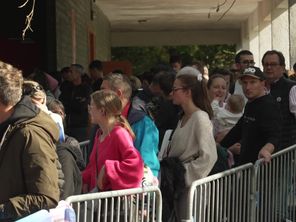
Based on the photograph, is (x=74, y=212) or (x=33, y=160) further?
(x=74, y=212)

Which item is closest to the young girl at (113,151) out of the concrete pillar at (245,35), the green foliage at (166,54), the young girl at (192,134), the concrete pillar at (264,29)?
the young girl at (192,134)

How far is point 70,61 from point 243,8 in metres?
11.2

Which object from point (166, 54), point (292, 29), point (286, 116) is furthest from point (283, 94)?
point (166, 54)

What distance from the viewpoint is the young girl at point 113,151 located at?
519 cm

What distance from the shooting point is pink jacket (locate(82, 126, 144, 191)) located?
5.17 meters

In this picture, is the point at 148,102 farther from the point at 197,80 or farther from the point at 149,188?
the point at 149,188

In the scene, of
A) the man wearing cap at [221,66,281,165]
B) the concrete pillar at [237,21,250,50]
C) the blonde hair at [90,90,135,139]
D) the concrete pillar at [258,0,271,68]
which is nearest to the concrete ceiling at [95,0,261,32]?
→ the concrete pillar at [237,21,250,50]

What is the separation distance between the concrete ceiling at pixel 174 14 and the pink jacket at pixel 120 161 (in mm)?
13327

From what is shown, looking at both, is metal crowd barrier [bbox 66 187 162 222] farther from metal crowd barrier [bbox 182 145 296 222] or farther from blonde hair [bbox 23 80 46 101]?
blonde hair [bbox 23 80 46 101]

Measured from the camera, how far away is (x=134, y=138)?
5.52m

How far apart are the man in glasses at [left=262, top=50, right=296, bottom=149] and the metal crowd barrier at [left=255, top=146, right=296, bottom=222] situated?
320mm

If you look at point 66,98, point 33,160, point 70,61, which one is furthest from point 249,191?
point 70,61

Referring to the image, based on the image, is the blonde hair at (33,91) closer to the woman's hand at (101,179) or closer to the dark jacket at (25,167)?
the woman's hand at (101,179)

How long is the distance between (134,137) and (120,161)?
0.31m
